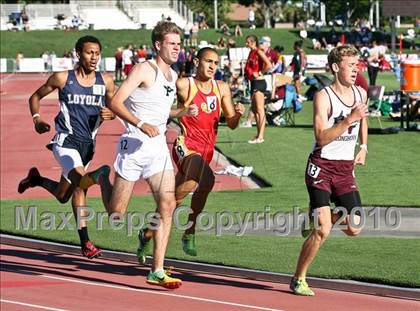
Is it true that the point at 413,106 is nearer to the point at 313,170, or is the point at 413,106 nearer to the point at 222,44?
the point at 313,170

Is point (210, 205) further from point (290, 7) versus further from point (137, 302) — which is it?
point (290, 7)

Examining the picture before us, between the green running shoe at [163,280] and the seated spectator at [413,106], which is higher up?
the green running shoe at [163,280]

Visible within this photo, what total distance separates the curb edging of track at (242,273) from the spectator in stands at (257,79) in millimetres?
10780

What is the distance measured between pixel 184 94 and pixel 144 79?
118cm

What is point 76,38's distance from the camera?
8100cm

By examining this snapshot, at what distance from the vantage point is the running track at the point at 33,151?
2159 centimetres

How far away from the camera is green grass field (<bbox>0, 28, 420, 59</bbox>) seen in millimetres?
77812

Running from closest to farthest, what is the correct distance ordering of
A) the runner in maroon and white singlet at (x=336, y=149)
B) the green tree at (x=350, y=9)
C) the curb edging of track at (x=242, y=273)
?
the runner in maroon and white singlet at (x=336, y=149) < the curb edging of track at (x=242, y=273) < the green tree at (x=350, y=9)

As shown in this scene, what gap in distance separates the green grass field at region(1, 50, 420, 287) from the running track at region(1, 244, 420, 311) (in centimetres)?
56

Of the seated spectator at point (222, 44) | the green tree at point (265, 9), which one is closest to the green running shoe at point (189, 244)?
the seated spectator at point (222, 44)

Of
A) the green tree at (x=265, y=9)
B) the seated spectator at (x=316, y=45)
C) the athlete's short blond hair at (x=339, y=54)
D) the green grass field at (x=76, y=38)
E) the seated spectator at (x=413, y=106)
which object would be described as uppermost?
the athlete's short blond hair at (x=339, y=54)

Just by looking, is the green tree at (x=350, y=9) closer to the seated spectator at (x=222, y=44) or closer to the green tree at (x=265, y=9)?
the green tree at (x=265, y=9)

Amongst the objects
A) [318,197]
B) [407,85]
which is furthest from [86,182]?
[407,85]

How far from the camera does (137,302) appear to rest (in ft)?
38.1
